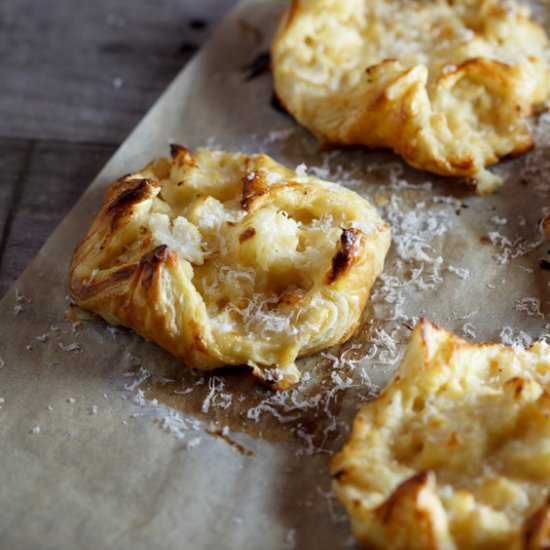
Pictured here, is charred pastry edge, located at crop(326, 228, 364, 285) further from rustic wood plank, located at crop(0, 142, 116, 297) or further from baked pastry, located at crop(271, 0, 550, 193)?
rustic wood plank, located at crop(0, 142, 116, 297)

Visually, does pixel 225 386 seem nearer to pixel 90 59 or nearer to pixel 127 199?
pixel 127 199

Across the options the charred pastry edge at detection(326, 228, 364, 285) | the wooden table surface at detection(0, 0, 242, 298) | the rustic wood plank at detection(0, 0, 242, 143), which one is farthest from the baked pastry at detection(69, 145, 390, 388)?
the rustic wood plank at detection(0, 0, 242, 143)

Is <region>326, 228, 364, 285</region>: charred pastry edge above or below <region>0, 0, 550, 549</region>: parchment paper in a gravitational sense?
above

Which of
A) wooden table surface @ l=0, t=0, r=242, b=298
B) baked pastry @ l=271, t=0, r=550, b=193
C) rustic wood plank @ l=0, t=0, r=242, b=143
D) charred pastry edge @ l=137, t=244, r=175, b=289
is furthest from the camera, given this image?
rustic wood plank @ l=0, t=0, r=242, b=143

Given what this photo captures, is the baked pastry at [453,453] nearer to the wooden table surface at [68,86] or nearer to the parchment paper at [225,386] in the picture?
the parchment paper at [225,386]

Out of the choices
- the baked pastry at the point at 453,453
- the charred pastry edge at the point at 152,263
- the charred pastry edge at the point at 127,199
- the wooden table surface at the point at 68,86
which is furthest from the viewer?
the wooden table surface at the point at 68,86

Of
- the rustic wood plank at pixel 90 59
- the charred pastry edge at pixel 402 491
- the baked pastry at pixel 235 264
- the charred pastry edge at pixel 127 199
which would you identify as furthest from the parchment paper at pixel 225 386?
the rustic wood plank at pixel 90 59

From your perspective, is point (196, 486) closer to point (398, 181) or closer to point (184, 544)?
point (184, 544)
